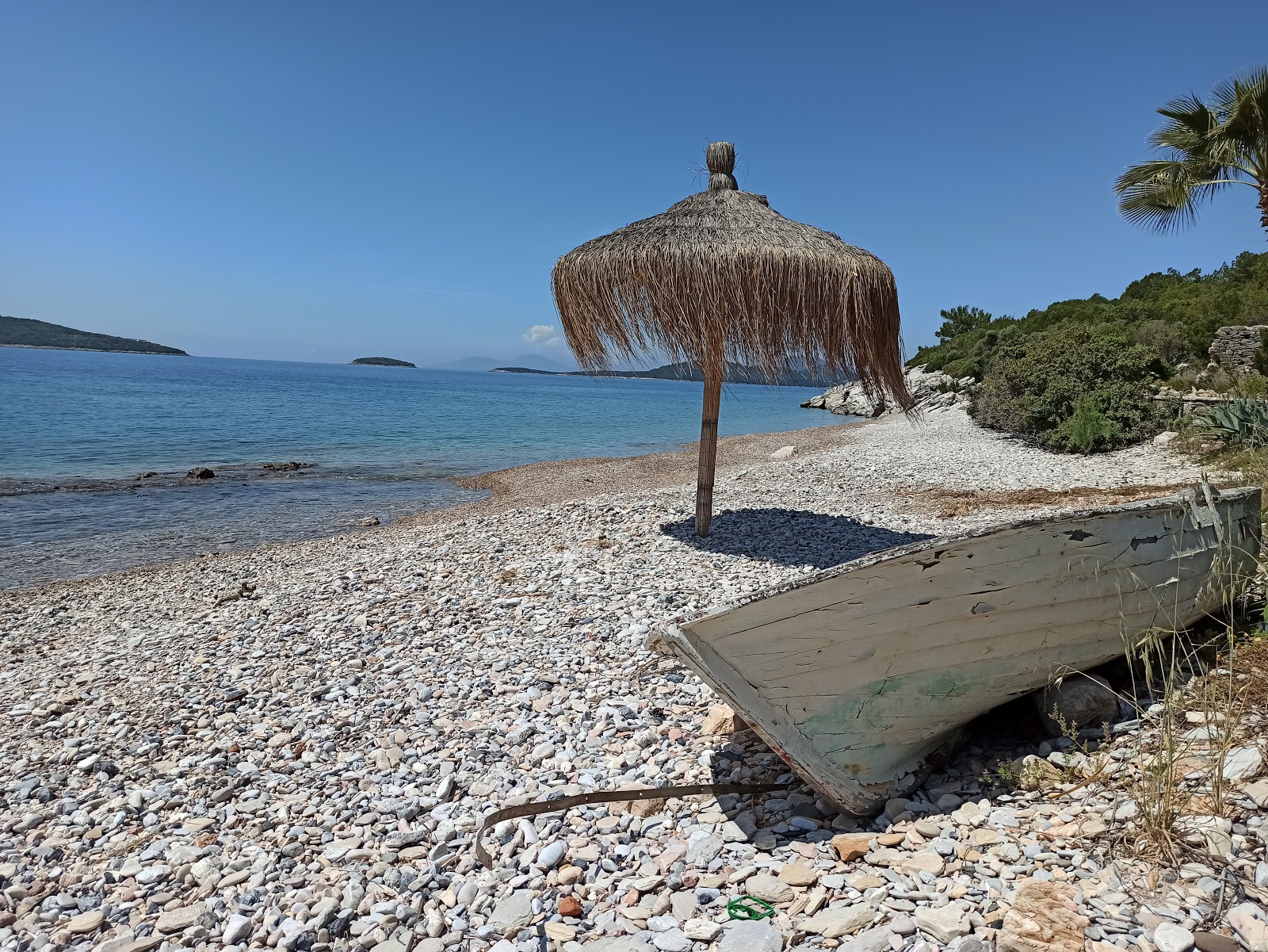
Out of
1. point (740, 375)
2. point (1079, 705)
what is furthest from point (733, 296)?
point (1079, 705)

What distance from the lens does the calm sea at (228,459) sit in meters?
10.2

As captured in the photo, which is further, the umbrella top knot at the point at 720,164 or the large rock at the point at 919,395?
the large rock at the point at 919,395

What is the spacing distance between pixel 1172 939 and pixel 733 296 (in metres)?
4.97

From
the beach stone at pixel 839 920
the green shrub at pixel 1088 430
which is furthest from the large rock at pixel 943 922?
the green shrub at pixel 1088 430

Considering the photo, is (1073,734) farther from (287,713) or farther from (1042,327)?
(1042,327)

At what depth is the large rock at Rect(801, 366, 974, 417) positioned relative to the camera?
2573cm

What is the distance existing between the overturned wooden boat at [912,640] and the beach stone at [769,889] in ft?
1.28

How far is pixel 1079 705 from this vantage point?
2.79 meters

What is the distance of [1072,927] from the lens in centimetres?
181

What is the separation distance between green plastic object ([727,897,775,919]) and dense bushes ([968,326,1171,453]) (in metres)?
13.0

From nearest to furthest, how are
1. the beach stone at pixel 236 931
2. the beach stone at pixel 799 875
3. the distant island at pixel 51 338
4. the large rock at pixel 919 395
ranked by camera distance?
the beach stone at pixel 799 875
the beach stone at pixel 236 931
the large rock at pixel 919 395
the distant island at pixel 51 338

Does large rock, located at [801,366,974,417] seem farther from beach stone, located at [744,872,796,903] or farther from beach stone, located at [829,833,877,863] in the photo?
beach stone, located at [744,872,796,903]

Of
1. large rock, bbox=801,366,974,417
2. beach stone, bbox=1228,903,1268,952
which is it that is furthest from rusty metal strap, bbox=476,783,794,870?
large rock, bbox=801,366,974,417

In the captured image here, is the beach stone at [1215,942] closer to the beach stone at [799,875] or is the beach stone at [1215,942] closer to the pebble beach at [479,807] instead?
the pebble beach at [479,807]
